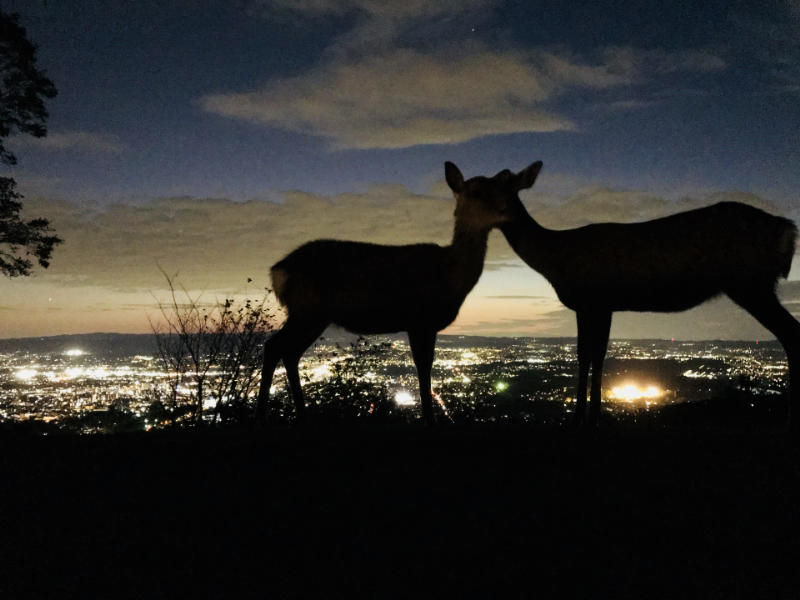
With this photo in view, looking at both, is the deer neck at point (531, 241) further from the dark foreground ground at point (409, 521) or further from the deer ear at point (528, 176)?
the dark foreground ground at point (409, 521)

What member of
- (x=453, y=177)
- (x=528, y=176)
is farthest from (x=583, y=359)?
(x=453, y=177)

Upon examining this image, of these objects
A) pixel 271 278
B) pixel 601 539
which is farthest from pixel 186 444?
pixel 601 539

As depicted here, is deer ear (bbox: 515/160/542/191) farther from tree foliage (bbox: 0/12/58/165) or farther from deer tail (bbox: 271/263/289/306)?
tree foliage (bbox: 0/12/58/165)

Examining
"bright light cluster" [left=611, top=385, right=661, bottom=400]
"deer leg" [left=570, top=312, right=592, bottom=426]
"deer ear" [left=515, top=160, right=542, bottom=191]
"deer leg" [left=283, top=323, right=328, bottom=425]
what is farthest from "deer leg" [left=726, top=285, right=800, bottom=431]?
"deer leg" [left=283, top=323, right=328, bottom=425]

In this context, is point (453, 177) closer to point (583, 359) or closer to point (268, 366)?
point (583, 359)

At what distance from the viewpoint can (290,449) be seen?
4.13 metres

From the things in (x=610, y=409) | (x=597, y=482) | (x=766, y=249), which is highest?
(x=766, y=249)

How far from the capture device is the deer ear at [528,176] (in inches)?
240

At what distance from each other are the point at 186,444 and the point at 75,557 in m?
2.18

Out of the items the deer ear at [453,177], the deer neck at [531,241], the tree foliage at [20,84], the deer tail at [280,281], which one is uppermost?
the tree foliage at [20,84]

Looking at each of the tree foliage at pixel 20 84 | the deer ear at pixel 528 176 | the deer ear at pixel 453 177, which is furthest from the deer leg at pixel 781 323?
the tree foliage at pixel 20 84

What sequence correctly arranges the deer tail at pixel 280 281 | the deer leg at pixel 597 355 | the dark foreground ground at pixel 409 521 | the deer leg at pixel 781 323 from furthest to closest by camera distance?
the deer tail at pixel 280 281
the deer leg at pixel 597 355
the deer leg at pixel 781 323
the dark foreground ground at pixel 409 521

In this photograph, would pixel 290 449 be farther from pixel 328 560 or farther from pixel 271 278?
pixel 271 278

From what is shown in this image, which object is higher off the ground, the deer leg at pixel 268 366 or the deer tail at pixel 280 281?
the deer tail at pixel 280 281
